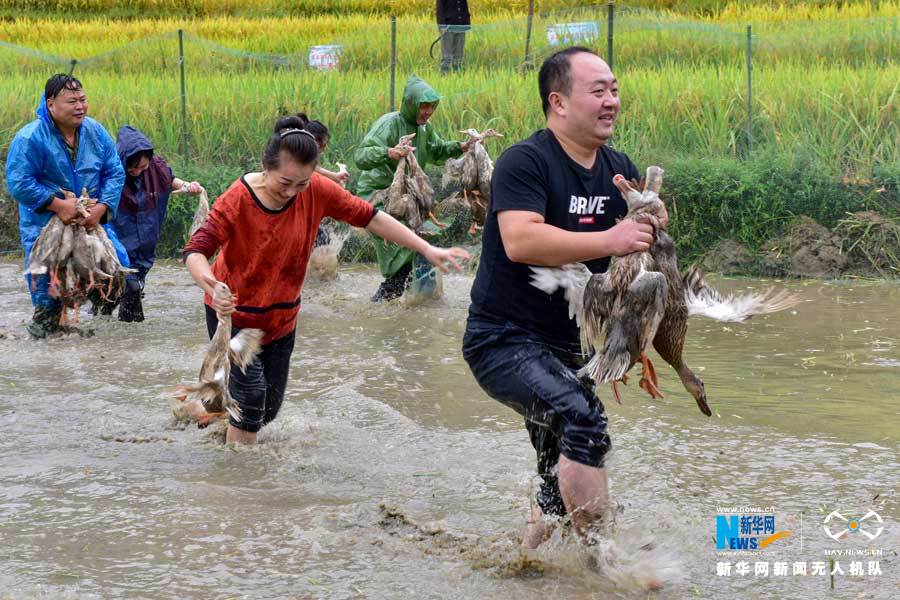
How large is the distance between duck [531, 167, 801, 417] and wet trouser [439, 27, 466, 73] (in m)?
11.6

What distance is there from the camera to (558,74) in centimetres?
390

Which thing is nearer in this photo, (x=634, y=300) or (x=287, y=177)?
(x=634, y=300)

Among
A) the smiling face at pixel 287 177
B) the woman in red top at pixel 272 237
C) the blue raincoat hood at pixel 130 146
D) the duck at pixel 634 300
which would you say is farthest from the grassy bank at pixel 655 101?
the duck at pixel 634 300

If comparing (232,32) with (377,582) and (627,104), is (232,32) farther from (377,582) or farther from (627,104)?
(377,582)

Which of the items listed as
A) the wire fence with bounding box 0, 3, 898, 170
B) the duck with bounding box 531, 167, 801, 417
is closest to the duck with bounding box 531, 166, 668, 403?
the duck with bounding box 531, 167, 801, 417

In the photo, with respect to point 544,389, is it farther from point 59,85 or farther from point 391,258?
point 391,258

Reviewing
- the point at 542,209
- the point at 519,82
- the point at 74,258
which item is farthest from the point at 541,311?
the point at 519,82

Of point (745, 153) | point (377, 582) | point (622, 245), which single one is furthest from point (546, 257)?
point (745, 153)

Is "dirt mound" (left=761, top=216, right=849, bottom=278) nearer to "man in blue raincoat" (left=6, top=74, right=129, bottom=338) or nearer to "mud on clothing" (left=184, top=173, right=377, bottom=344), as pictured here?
"man in blue raincoat" (left=6, top=74, right=129, bottom=338)

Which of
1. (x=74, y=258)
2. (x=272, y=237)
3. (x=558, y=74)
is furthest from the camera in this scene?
(x=74, y=258)

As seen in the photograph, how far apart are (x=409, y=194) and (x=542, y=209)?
542 centimetres

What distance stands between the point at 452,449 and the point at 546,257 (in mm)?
2409

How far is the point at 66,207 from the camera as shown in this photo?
8008 millimetres

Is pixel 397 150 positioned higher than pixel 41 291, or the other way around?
pixel 397 150
